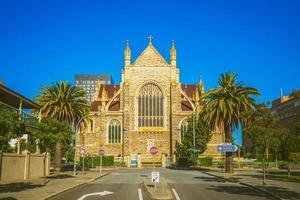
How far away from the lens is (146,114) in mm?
80375

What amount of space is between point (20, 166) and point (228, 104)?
22.2 m

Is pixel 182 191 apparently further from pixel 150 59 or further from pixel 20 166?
pixel 150 59

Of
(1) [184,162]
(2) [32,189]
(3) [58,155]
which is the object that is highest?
(3) [58,155]

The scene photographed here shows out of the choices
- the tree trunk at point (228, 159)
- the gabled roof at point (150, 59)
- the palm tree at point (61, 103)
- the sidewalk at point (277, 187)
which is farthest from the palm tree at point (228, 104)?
the gabled roof at point (150, 59)

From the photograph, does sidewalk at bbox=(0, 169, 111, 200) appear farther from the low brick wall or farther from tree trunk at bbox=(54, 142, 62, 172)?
tree trunk at bbox=(54, 142, 62, 172)

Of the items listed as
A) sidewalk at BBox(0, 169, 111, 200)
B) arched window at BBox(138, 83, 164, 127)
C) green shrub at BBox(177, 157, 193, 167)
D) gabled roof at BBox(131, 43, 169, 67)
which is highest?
gabled roof at BBox(131, 43, 169, 67)

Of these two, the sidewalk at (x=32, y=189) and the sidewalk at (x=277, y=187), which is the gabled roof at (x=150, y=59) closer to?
the sidewalk at (x=277, y=187)

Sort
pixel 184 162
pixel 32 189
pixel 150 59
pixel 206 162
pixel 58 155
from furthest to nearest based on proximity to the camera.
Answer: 1. pixel 150 59
2. pixel 184 162
3. pixel 206 162
4. pixel 58 155
5. pixel 32 189

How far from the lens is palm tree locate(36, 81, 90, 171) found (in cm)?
4747

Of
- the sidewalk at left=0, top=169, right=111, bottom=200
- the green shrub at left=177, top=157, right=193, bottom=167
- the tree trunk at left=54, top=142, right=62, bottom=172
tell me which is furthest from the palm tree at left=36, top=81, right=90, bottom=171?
the green shrub at left=177, top=157, right=193, bottom=167

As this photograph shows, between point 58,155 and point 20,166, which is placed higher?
point 58,155

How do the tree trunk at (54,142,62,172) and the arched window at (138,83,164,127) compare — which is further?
the arched window at (138,83,164,127)

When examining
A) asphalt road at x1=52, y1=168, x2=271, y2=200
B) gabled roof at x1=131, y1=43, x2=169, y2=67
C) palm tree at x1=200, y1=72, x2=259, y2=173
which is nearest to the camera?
asphalt road at x1=52, y1=168, x2=271, y2=200

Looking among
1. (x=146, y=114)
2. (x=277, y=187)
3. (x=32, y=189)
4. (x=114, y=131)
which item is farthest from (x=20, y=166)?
(x=146, y=114)
